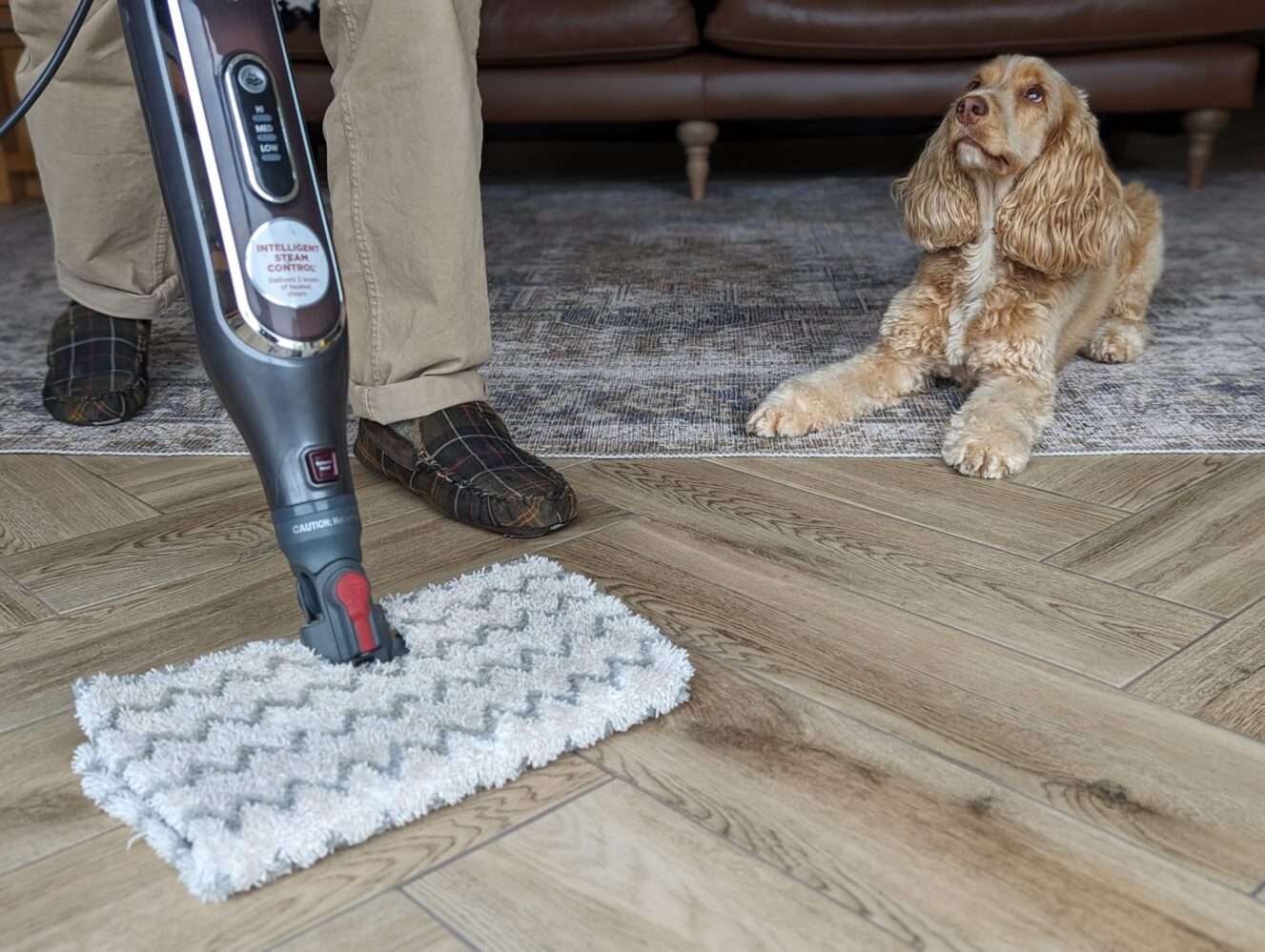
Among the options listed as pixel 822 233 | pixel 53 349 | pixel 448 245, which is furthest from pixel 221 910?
pixel 822 233

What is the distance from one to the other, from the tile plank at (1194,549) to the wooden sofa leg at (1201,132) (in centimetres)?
222

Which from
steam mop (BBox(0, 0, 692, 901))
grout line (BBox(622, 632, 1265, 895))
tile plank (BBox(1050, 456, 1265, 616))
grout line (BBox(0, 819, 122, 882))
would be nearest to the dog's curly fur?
tile plank (BBox(1050, 456, 1265, 616))

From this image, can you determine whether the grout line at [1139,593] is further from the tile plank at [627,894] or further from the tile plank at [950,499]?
the tile plank at [627,894]

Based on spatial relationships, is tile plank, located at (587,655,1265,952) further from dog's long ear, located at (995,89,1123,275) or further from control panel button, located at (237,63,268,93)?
dog's long ear, located at (995,89,1123,275)

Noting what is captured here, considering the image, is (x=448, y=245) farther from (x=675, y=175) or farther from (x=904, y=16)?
(x=675, y=175)

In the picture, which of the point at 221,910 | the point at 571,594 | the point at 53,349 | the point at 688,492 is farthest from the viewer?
the point at 53,349

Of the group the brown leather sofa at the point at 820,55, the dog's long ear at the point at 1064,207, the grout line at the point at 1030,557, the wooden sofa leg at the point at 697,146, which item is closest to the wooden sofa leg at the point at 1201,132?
the brown leather sofa at the point at 820,55

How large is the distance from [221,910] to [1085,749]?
1.95 feet

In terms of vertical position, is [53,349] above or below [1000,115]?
below

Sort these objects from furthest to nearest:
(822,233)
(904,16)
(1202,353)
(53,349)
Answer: (904,16) < (822,233) < (1202,353) < (53,349)

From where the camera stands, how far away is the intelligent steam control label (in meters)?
0.87

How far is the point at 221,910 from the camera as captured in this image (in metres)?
0.74

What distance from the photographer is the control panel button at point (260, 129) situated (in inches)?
33.8

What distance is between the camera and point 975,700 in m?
0.95
